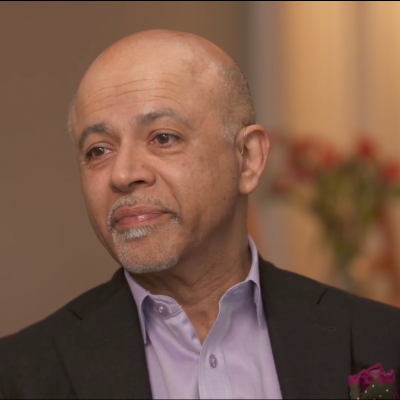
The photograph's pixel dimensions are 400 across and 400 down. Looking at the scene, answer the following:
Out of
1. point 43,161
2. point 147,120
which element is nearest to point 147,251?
point 147,120

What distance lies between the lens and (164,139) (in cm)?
171

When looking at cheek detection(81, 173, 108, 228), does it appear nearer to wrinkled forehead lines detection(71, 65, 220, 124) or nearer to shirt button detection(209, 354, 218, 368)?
wrinkled forehead lines detection(71, 65, 220, 124)

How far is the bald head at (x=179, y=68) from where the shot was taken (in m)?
1.75

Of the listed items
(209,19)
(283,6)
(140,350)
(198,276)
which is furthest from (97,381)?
(283,6)

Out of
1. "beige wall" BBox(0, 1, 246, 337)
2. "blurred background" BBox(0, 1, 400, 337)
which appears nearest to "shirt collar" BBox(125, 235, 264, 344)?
"beige wall" BBox(0, 1, 246, 337)

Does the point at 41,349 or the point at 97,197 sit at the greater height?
the point at 97,197

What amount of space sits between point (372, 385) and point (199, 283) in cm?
47

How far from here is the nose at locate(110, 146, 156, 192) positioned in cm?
165

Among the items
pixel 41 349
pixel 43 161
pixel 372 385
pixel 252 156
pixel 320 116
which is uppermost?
pixel 320 116

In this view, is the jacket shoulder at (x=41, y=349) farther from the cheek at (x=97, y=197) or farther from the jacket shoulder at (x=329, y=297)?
the jacket shoulder at (x=329, y=297)

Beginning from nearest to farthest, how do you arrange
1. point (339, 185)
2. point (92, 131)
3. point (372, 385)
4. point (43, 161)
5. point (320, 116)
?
1. point (372, 385)
2. point (92, 131)
3. point (43, 161)
4. point (339, 185)
5. point (320, 116)

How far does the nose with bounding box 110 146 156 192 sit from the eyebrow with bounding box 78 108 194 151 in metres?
0.07

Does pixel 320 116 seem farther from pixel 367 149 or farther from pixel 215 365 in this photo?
pixel 215 365

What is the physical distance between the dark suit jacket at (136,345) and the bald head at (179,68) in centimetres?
44
